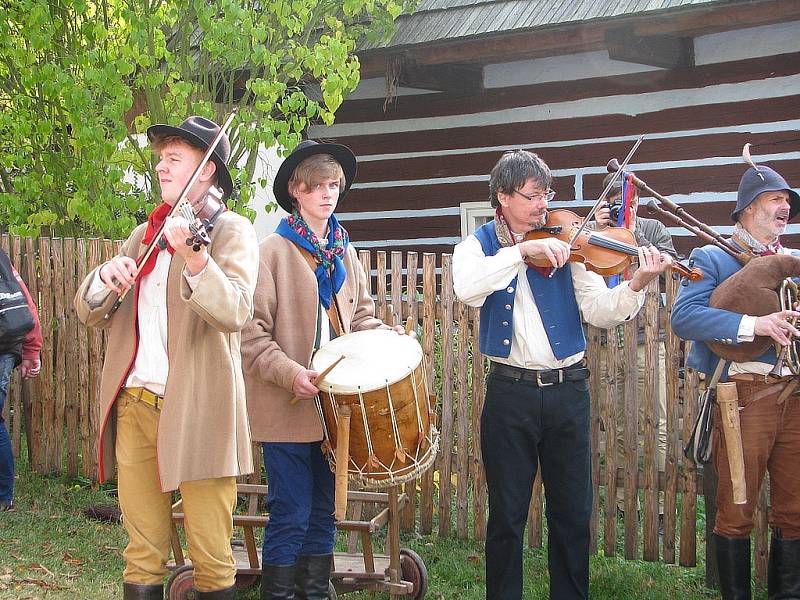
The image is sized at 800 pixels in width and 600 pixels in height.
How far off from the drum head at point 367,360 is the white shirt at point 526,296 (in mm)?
373

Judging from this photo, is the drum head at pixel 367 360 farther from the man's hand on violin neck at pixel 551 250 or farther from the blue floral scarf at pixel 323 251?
Result: the man's hand on violin neck at pixel 551 250

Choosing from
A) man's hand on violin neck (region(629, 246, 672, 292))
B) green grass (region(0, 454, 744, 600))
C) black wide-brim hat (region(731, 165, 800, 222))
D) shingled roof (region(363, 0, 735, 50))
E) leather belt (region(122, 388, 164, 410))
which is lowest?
green grass (region(0, 454, 744, 600))

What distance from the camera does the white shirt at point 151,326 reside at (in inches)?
138

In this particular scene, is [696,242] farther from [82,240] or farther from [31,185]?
[31,185]

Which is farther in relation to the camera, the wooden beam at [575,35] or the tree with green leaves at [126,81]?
the tree with green leaves at [126,81]

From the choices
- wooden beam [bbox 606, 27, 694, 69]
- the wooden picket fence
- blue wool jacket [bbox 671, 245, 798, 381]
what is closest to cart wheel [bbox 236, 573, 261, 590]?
the wooden picket fence

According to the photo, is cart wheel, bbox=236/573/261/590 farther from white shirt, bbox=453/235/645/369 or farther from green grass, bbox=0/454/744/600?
white shirt, bbox=453/235/645/369

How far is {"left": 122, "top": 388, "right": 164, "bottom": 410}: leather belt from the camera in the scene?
348cm

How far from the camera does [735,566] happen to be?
4.21m

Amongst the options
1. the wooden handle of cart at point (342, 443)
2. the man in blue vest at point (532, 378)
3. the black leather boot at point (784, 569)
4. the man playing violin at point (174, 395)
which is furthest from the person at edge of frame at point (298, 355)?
the black leather boot at point (784, 569)

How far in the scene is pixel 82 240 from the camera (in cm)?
677

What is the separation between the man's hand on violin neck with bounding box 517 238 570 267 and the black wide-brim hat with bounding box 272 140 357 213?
0.83 metres

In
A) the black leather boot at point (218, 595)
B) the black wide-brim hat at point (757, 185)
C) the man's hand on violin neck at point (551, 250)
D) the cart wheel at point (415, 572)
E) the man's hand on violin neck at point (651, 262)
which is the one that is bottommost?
the cart wheel at point (415, 572)

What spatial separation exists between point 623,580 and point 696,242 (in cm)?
372
